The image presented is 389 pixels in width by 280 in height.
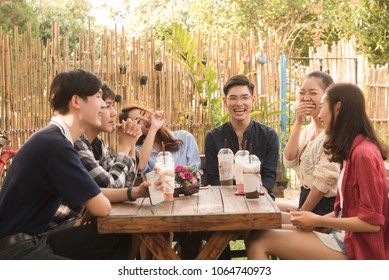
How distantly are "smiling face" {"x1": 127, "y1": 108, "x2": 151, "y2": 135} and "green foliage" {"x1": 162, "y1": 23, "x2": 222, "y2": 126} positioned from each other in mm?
3012

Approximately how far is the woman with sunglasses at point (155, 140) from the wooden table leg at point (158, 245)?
1361mm

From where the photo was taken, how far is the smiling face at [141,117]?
14.2 feet

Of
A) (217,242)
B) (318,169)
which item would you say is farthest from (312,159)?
(217,242)

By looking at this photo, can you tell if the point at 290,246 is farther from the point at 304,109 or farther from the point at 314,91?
the point at 314,91

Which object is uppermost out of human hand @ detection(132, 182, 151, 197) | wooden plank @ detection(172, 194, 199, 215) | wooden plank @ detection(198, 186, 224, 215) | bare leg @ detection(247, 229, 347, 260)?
human hand @ detection(132, 182, 151, 197)

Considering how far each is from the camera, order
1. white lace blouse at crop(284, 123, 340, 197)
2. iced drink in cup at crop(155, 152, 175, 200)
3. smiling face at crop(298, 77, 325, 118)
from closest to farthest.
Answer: iced drink in cup at crop(155, 152, 175, 200) < white lace blouse at crop(284, 123, 340, 197) < smiling face at crop(298, 77, 325, 118)

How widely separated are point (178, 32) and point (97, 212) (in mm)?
4831

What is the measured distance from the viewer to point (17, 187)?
2713 millimetres

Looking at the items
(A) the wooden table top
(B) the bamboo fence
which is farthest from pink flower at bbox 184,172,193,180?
(B) the bamboo fence

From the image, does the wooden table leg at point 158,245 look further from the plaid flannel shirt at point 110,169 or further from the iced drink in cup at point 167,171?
the plaid flannel shirt at point 110,169

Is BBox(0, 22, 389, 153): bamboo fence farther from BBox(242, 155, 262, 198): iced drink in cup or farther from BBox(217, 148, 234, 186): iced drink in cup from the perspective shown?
BBox(242, 155, 262, 198): iced drink in cup

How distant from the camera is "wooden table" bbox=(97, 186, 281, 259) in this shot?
2.78 m

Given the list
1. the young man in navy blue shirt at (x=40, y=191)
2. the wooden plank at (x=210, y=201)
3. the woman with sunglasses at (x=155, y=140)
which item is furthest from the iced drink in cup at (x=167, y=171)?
the woman with sunglasses at (x=155, y=140)

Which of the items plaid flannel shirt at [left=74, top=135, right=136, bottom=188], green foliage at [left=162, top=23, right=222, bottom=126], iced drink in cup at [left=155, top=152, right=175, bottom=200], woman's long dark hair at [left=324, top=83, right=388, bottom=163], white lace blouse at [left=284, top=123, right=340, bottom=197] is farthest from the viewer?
green foliage at [left=162, top=23, right=222, bottom=126]
